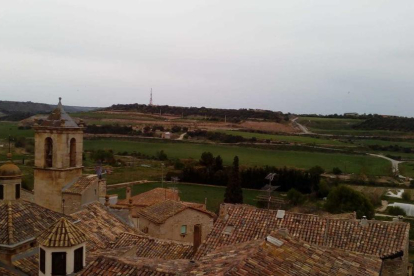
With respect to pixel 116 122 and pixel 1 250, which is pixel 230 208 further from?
pixel 116 122

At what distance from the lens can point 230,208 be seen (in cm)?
1345

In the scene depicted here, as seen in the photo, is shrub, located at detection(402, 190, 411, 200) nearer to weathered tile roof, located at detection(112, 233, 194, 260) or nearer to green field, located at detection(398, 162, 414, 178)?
green field, located at detection(398, 162, 414, 178)

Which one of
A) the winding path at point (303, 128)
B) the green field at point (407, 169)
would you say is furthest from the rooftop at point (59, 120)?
the winding path at point (303, 128)

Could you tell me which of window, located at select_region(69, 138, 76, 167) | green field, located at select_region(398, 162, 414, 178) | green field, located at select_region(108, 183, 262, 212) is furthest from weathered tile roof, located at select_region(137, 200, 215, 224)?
green field, located at select_region(398, 162, 414, 178)

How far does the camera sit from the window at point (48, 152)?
1484cm

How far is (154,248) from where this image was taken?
489 inches

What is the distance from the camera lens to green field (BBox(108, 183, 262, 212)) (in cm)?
3616

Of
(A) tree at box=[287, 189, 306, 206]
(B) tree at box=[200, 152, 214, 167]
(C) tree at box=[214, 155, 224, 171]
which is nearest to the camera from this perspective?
(A) tree at box=[287, 189, 306, 206]

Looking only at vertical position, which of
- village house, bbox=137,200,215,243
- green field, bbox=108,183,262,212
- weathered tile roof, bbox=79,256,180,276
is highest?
weathered tile roof, bbox=79,256,180,276

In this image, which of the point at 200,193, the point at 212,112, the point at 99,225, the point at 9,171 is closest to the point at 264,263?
the point at 9,171

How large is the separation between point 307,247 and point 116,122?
71777 millimetres

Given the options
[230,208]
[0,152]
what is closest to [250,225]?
[230,208]

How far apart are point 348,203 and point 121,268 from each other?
81.5 feet

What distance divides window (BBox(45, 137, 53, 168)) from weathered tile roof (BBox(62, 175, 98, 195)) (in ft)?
3.51
